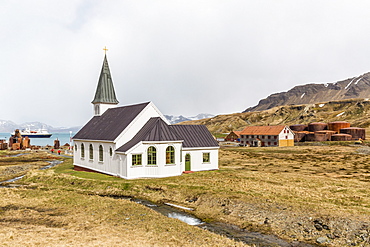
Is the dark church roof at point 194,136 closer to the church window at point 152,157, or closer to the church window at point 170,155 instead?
the church window at point 170,155

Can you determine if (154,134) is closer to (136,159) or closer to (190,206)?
(136,159)

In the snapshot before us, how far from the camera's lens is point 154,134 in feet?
112

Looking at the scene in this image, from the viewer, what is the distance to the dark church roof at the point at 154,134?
3369 centimetres

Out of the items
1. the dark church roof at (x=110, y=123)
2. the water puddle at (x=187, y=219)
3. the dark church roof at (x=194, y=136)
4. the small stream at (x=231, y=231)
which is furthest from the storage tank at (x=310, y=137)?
the water puddle at (x=187, y=219)

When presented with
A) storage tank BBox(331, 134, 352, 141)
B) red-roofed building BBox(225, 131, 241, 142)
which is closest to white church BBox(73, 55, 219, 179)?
red-roofed building BBox(225, 131, 241, 142)

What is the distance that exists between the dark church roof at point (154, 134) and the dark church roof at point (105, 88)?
12.4 m

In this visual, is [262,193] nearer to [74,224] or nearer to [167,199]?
[167,199]

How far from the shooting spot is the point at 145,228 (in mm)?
16703

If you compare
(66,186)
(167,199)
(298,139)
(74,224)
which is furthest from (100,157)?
(298,139)

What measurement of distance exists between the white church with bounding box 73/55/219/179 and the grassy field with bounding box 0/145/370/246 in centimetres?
Result: 244

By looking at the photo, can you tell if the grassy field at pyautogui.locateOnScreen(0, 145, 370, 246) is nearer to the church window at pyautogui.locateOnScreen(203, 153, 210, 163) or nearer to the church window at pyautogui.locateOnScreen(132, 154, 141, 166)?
the church window at pyautogui.locateOnScreen(132, 154, 141, 166)

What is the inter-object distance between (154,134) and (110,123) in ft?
30.8

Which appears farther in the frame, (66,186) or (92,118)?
(92,118)

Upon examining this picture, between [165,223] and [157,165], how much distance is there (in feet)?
52.1
